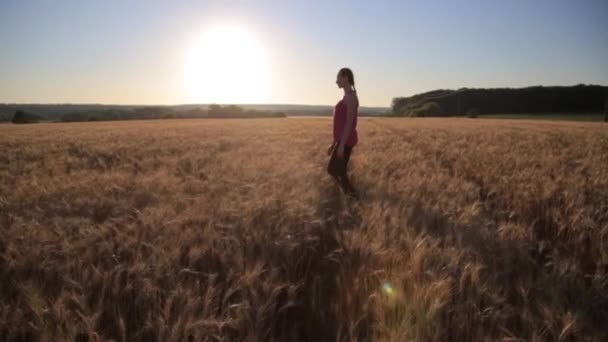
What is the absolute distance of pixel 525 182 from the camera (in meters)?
4.71

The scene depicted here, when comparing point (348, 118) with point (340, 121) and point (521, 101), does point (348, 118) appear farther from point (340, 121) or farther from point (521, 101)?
point (521, 101)

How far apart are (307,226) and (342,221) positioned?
1.79 feet

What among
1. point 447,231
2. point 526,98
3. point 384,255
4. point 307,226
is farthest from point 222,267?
point 526,98

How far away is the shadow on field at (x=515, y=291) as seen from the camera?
163 centimetres

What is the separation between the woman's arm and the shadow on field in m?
1.92

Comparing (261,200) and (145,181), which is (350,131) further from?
(145,181)

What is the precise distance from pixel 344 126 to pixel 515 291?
9.58 ft

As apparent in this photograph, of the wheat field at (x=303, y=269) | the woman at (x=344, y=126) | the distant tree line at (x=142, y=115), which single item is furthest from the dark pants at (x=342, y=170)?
the distant tree line at (x=142, y=115)

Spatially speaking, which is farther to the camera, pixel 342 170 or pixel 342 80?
pixel 342 170

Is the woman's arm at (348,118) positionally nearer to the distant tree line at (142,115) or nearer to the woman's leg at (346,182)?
the woman's leg at (346,182)

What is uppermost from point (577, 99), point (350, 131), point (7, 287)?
point (577, 99)

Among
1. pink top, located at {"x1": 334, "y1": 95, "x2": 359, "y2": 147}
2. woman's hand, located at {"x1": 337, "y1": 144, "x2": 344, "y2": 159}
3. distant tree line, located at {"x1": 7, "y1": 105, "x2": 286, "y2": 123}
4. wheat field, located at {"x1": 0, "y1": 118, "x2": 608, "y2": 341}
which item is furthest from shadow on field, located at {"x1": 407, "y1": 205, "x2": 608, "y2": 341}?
distant tree line, located at {"x1": 7, "y1": 105, "x2": 286, "y2": 123}

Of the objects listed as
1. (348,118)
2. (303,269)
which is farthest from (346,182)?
(303,269)

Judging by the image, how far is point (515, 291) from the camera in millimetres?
2031
